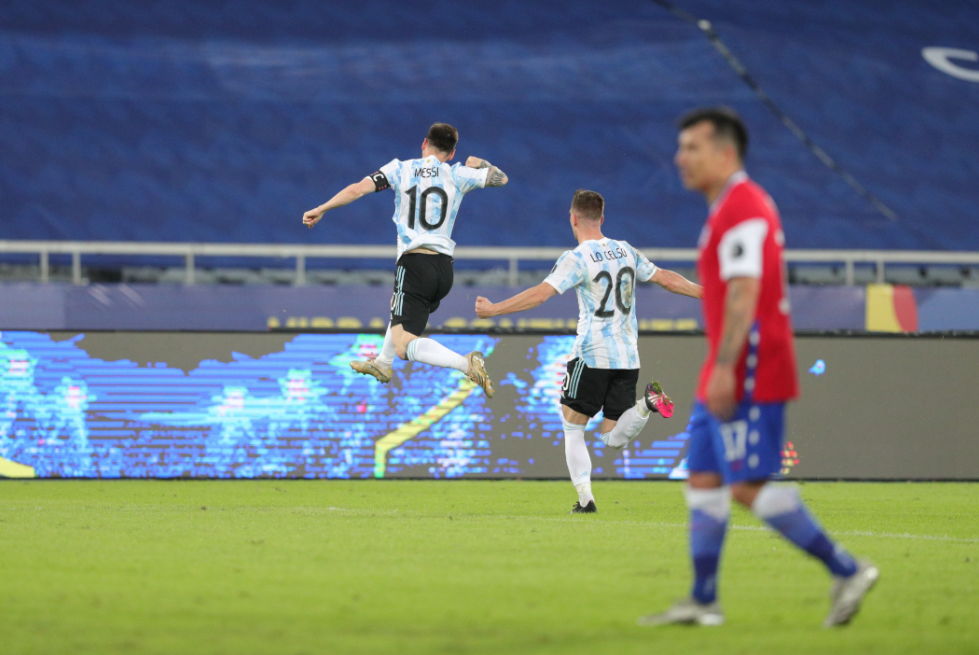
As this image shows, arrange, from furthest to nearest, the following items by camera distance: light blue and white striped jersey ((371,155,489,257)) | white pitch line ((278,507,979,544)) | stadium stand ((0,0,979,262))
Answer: stadium stand ((0,0,979,262))
light blue and white striped jersey ((371,155,489,257))
white pitch line ((278,507,979,544))

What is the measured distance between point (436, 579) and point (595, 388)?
3456mm

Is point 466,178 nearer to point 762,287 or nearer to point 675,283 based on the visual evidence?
point 675,283

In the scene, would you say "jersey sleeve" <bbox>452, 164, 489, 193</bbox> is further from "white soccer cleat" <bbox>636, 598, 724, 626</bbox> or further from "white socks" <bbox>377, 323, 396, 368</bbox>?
"white soccer cleat" <bbox>636, 598, 724, 626</bbox>

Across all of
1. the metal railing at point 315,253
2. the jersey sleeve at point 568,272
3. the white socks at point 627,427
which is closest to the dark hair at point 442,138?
the jersey sleeve at point 568,272

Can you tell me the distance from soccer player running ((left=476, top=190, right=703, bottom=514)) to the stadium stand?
35.7 feet

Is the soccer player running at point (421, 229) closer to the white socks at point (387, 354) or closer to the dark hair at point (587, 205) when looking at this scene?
the white socks at point (387, 354)

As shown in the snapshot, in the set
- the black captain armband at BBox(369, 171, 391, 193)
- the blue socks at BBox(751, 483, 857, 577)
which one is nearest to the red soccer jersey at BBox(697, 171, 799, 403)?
the blue socks at BBox(751, 483, 857, 577)

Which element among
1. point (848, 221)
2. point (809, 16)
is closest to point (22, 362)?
point (848, 221)

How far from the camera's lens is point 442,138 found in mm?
8180

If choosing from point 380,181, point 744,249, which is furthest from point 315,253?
point 744,249

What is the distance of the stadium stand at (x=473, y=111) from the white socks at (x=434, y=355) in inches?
443

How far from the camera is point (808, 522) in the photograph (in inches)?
150

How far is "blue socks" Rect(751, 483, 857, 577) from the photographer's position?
150 inches

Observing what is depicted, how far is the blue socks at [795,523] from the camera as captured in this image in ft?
12.5
